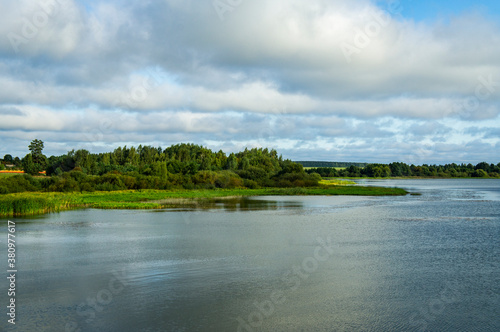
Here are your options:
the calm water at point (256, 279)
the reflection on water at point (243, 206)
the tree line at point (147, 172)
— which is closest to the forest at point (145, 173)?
the tree line at point (147, 172)

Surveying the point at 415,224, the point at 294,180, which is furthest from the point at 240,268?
the point at 294,180

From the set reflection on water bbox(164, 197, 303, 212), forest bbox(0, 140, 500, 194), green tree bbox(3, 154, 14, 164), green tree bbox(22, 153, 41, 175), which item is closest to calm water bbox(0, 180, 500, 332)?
reflection on water bbox(164, 197, 303, 212)

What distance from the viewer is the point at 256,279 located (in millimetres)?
16375

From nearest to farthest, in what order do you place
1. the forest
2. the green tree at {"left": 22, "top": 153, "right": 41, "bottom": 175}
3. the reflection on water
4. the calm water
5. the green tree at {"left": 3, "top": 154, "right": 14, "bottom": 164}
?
the calm water → the reflection on water → the forest → the green tree at {"left": 22, "top": 153, "right": 41, "bottom": 175} → the green tree at {"left": 3, "top": 154, "right": 14, "bottom": 164}

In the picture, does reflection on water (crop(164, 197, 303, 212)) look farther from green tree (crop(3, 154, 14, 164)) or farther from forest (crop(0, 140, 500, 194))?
green tree (crop(3, 154, 14, 164))

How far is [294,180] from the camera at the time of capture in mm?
100375

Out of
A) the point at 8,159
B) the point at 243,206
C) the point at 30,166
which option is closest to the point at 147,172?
the point at 30,166

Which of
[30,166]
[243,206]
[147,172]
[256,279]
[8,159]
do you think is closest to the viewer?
[256,279]

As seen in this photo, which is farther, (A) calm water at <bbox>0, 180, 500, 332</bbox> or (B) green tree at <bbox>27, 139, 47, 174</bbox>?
(B) green tree at <bbox>27, 139, 47, 174</bbox>

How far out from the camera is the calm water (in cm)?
1229

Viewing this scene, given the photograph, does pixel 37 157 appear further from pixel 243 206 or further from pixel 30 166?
pixel 243 206

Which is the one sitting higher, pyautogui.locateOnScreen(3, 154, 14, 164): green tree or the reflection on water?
pyautogui.locateOnScreen(3, 154, 14, 164): green tree

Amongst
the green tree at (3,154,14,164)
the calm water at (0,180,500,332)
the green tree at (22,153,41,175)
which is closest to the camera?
the calm water at (0,180,500,332)

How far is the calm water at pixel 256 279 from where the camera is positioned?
12289 millimetres
